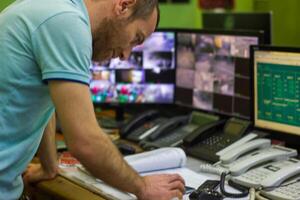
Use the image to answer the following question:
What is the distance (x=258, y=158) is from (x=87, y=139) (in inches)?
28.2

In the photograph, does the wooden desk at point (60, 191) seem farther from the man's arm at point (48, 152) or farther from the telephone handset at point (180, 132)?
the telephone handset at point (180, 132)

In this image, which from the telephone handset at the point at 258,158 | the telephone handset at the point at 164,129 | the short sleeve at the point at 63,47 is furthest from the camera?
the telephone handset at the point at 164,129

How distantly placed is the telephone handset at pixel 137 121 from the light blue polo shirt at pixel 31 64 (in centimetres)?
84

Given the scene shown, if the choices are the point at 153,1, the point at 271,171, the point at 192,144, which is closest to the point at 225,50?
the point at 192,144

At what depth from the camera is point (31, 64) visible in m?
1.34

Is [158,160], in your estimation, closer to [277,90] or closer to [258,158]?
[258,158]

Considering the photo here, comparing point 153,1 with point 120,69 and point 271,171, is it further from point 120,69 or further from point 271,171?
point 120,69

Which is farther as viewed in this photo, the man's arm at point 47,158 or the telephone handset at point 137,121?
the telephone handset at point 137,121

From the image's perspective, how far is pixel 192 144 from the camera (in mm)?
2084

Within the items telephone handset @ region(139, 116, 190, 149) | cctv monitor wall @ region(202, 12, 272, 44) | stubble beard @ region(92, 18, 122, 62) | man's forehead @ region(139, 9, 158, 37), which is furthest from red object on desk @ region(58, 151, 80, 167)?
cctv monitor wall @ region(202, 12, 272, 44)

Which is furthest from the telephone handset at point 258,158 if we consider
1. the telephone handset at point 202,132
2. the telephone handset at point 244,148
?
the telephone handset at point 202,132

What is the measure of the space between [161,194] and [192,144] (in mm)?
636

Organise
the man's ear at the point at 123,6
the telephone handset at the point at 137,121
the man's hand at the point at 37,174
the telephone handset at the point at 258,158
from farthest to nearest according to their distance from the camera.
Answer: the telephone handset at the point at 137,121
the man's hand at the point at 37,174
the telephone handset at the point at 258,158
the man's ear at the point at 123,6

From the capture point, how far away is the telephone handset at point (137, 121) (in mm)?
2342
